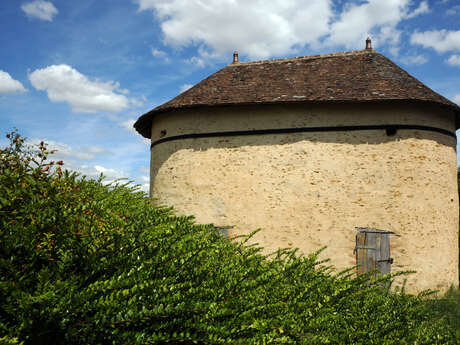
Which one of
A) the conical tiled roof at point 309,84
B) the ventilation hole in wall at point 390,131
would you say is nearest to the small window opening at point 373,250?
the ventilation hole in wall at point 390,131

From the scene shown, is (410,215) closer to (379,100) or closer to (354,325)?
(379,100)

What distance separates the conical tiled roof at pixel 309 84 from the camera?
9086 millimetres

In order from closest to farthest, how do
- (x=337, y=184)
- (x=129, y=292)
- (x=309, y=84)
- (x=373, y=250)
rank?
(x=129, y=292) → (x=373, y=250) → (x=337, y=184) → (x=309, y=84)

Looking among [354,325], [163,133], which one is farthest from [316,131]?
[354,325]

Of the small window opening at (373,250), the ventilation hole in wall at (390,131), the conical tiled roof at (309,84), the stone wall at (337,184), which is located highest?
the conical tiled roof at (309,84)

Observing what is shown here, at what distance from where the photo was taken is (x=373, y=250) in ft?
27.9

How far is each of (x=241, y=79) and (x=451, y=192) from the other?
6813mm

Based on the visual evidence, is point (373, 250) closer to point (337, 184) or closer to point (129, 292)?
point (337, 184)

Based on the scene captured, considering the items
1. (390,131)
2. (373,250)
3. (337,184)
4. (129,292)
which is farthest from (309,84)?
(129,292)

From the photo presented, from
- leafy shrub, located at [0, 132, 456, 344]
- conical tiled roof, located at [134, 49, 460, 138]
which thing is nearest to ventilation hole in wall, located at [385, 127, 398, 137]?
conical tiled roof, located at [134, 49, 460, 138]

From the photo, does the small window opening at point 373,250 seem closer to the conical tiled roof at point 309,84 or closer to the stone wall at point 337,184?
the stone wall at point 337,184

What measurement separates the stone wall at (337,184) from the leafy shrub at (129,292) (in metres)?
5.33

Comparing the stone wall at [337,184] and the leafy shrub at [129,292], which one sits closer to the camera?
the leafy shrub at [129,292]

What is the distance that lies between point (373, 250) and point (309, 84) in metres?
4.87
